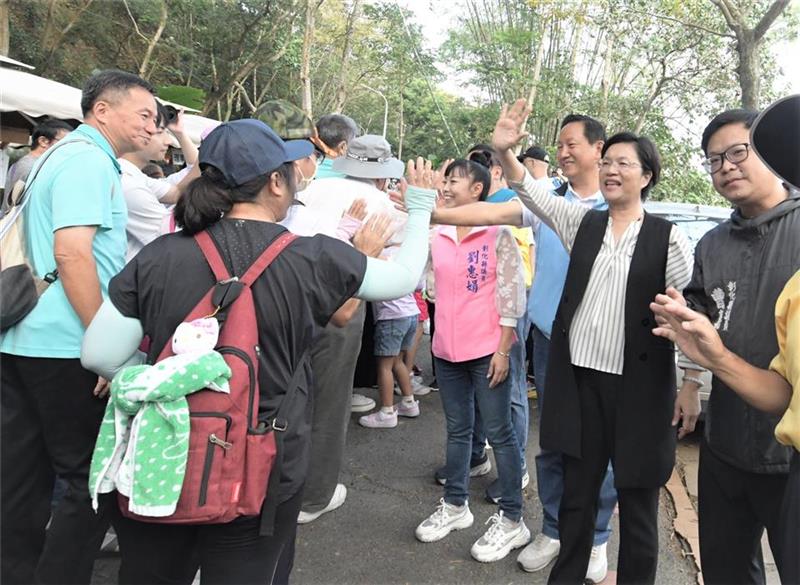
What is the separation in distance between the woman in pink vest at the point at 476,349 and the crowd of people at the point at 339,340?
1 centimetres

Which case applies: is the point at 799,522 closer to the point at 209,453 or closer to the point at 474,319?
the point at 209,453

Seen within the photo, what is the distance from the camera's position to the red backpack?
4.67 feet

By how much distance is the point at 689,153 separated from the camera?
1616 centimetres

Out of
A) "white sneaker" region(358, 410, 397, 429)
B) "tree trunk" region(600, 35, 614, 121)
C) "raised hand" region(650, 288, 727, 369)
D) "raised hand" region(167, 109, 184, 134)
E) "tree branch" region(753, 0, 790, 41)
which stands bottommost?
"white sneaker" region(358, 410, 397, 429)

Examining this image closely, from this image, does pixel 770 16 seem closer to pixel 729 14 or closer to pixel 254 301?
pixel 729 14

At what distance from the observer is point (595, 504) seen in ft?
7.86

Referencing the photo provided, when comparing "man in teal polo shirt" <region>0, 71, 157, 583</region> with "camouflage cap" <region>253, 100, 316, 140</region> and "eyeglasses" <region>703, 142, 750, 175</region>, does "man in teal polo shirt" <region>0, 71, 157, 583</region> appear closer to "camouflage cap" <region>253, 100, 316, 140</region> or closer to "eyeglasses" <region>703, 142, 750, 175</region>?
"camouflage cap" <region>253, 100, 316, 140</region>

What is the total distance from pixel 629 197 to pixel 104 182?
2.00 m

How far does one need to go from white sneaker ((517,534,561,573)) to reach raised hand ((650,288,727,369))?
1.65m

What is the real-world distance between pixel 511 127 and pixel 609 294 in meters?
0.78

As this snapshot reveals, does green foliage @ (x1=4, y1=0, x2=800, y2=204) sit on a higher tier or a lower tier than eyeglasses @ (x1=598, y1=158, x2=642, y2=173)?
higher

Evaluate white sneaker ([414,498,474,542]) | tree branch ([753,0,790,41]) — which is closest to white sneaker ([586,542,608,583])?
white sneaker ([414,498,474,542])

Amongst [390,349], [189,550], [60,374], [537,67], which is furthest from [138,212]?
[537,67]

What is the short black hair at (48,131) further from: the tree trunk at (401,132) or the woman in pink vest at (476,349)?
the tree trunk at (401,132)
